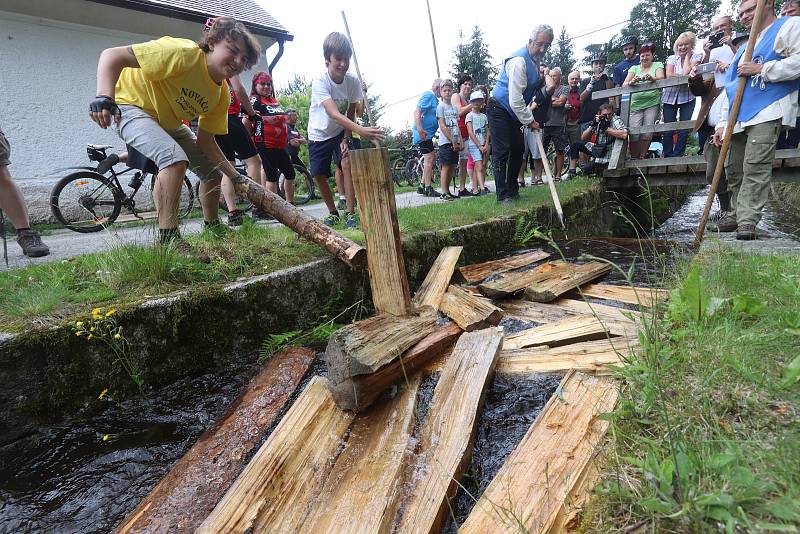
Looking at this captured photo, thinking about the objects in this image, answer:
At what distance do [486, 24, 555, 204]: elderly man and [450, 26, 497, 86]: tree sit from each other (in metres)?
35.8

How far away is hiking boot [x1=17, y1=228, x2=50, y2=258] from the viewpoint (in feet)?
11.5

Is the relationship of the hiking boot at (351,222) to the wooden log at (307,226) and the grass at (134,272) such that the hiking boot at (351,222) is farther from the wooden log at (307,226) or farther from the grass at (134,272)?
the wooden log at (307,226)

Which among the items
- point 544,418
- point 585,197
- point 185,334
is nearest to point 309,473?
point 544,418

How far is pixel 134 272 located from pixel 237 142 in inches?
104

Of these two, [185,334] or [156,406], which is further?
[185,334]

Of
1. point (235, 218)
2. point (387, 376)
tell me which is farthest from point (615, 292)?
point (235, 218)

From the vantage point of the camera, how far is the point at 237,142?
15.5ft

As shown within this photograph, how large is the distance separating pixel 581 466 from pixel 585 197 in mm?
5906

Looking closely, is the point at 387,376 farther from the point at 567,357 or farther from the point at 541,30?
the point at 541,30

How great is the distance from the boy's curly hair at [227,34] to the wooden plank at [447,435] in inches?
100

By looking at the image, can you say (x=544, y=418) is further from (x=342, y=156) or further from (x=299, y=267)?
(x=342, y=156)

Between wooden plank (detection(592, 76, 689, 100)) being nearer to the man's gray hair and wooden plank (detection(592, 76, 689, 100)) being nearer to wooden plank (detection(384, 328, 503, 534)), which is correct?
the man's gray hair

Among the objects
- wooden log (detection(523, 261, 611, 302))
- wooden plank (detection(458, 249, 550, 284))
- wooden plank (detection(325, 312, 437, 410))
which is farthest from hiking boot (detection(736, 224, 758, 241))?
wooden plank (detection(325, 312, 437, 410))

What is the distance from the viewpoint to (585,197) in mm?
6496
